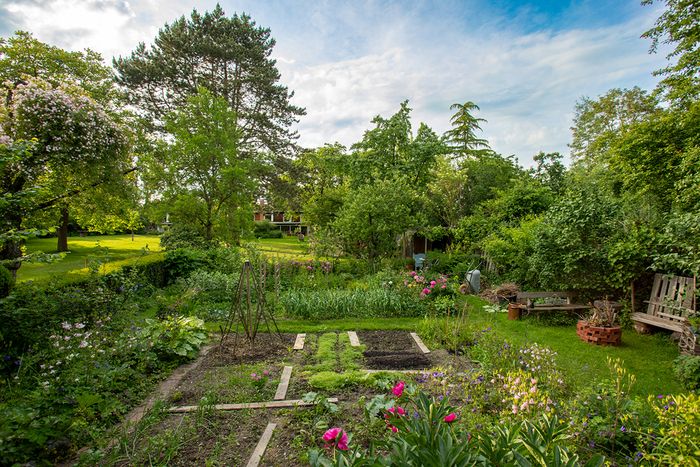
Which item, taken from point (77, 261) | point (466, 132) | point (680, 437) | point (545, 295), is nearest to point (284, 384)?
point (680, 437)

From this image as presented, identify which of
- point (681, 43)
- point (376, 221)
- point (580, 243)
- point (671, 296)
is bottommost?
point (671, 296)

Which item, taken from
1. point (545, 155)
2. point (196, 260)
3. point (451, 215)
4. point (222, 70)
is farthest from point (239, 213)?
point (545, 155)

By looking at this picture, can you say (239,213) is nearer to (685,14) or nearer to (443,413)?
Result: (443,413)

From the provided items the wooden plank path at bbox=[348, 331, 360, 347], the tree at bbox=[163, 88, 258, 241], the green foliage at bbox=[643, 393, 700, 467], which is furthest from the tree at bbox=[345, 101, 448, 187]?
the green foliage at bbox=[643, 393, 700, 467]

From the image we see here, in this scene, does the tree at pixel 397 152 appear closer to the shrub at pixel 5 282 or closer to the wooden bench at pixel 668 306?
the wooden bench at pixel 668 306

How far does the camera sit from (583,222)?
6438 mm

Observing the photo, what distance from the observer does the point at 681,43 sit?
8906mm

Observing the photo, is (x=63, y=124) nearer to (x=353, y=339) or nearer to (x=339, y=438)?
(x=353, y=339)

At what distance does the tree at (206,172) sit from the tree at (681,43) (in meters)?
13.3

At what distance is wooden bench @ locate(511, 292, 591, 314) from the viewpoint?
655 cm

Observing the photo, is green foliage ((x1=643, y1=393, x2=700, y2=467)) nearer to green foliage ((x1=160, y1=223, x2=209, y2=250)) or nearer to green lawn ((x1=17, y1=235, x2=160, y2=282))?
green lawn ((x1=17, y1=235, x2=160, y2=282))

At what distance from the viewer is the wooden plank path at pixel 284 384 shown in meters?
3.47

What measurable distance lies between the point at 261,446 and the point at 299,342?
8.46 feet

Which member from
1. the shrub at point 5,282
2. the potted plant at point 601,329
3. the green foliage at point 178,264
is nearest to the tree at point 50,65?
the green foliage at point 178,264
